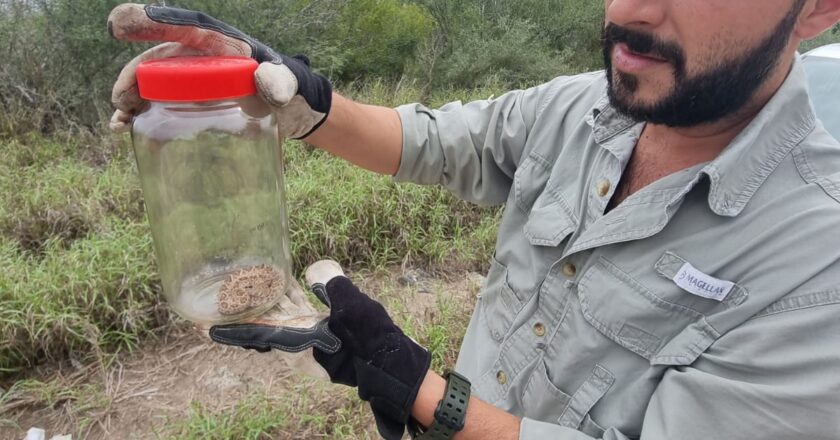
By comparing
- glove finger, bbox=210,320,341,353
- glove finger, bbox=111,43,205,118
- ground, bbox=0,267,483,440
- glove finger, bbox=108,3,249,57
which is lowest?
ground, bbox=0,267,483,440

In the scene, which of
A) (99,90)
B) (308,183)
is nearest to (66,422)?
(308,183)

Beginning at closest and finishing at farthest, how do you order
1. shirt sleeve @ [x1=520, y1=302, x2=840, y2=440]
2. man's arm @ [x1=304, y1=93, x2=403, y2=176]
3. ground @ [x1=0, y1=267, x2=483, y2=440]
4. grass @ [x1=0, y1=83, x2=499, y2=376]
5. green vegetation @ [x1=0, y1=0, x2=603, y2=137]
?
shirt sleeve @ [x1=520, y1=302, x2=840, y2=440], man's arm @ [x1=304, y1=93, x2=403, y2=176], ground @ [x1=0, y1=267, x2=483, y2=440], grass @ [x1=0, y1=83, x2=499, y2=376], green vegetation @ [x1=0, y1=0, x2=603, y2=137]

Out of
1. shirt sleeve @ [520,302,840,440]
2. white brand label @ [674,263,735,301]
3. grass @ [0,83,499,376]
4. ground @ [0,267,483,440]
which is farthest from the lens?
grass @ [0,83,499,376]

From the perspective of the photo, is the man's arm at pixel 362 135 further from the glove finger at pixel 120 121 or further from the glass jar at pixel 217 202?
the glove finger at pixel 120 121

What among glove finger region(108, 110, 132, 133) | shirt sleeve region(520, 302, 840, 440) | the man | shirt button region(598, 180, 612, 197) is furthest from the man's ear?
glove finger region(108, 110, 132, 133)

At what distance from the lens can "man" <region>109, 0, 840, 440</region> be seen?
3.55 ft

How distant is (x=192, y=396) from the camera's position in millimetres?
2684

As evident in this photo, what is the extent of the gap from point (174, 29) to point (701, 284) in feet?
4.12

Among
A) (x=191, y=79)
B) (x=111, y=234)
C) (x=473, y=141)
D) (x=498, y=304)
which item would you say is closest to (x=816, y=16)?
(x=473, y=141)

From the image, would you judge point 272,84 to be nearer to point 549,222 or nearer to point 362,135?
point 362,135

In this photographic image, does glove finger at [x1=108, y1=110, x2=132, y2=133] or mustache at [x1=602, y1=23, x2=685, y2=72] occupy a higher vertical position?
mustache at [x1=602, y1=23, x2=685, y2=72]

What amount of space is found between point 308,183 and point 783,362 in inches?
124

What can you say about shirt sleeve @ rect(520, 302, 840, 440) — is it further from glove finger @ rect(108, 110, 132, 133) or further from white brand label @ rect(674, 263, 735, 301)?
glove finger @ rect(108, 110, 132, 133)

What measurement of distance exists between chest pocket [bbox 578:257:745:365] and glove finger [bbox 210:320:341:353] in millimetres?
644
